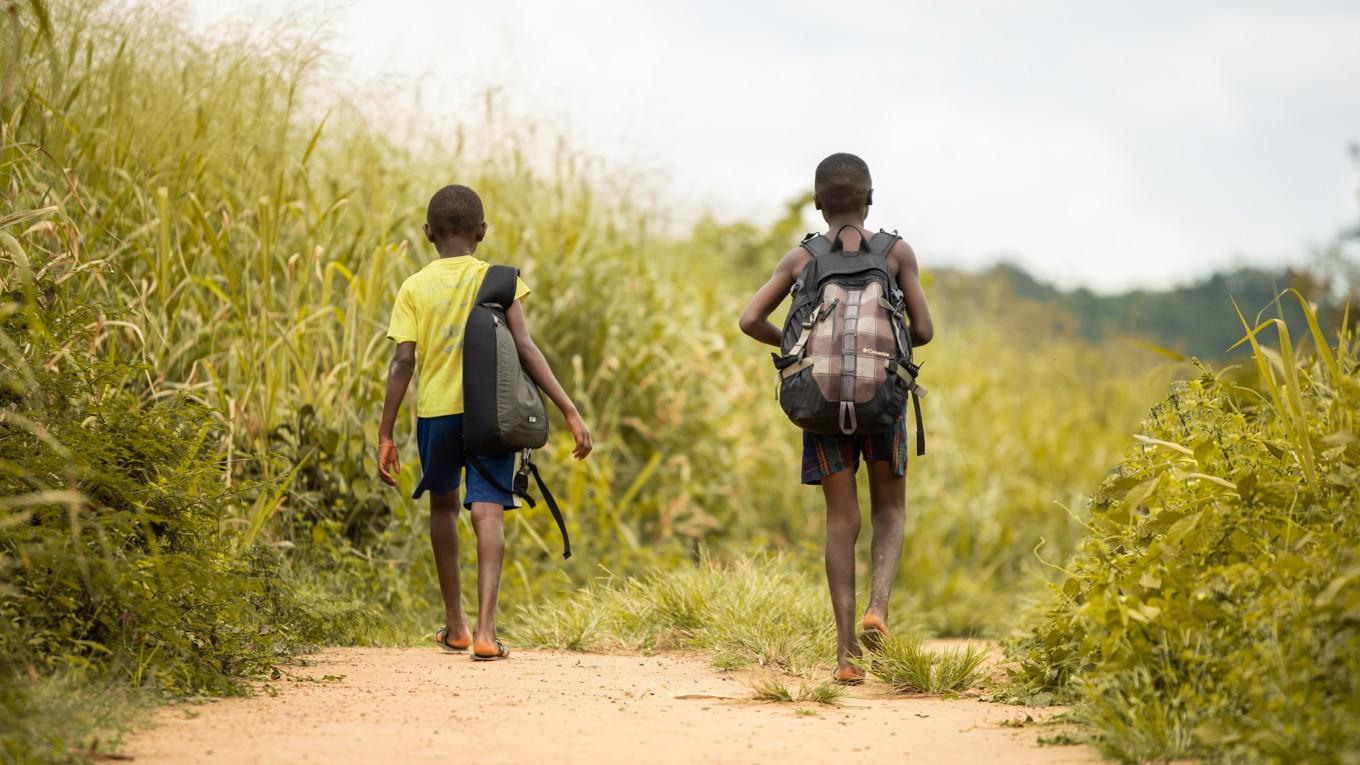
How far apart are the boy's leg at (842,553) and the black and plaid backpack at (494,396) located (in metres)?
0.99

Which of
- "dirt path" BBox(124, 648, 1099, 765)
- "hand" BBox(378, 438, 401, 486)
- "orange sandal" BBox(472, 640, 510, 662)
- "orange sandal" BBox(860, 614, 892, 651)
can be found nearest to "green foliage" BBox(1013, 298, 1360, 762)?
"dirt path" BBox(124, 648, 1099, 765)

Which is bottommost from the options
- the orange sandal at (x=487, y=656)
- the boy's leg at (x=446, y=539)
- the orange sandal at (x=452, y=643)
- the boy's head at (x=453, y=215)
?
the orange sandal at (x=452, y=643)

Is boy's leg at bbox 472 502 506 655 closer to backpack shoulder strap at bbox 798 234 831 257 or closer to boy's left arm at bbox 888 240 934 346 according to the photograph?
backpack shoulder strap at bbox 798 234 831 257

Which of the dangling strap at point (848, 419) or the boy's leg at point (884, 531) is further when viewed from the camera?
the boy's leg at point (884, 531)

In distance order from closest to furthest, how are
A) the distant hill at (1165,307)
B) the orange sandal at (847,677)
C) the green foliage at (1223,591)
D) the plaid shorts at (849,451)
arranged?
1. the green foliage at (1223,591)
2. the orange sandal at (847,677)
3. the plaid shorts at (849,451)
4. the distant hill at (1165,307)

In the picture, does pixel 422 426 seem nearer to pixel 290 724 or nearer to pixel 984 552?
pixel 290 724

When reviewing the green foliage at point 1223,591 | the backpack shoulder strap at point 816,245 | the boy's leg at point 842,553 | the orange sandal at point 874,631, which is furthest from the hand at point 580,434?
the green foliage at point 1223,591

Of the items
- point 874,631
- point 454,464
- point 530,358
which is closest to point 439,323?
point 530,358

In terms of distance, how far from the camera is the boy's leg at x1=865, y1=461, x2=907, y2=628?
15.5 ft

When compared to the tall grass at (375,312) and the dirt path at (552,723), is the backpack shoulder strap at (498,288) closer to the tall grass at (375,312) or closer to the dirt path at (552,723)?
the tall grass at (375,312)

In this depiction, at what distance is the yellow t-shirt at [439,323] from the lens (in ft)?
16.5

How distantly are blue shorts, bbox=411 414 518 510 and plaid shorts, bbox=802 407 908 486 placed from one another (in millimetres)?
1148

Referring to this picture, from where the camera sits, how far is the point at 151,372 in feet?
18.6

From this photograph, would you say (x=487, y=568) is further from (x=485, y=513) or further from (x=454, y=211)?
(x=454, y=211)
